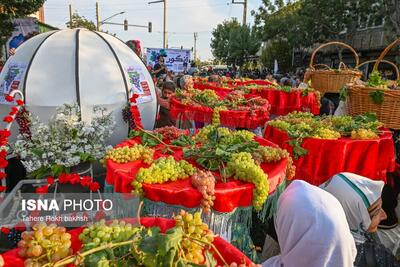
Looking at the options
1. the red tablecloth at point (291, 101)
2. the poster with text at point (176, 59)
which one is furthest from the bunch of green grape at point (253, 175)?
the poster with text at point (176, 59)

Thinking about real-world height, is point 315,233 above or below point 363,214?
above

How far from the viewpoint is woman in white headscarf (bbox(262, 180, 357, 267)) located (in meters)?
1.63

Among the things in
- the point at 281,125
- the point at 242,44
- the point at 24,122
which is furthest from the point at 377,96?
the point at 242,44

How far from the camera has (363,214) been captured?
7.48 feet

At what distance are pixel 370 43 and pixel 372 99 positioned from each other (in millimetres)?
22489

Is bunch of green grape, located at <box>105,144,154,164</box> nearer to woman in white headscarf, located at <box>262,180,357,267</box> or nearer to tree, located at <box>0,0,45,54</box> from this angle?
woman in white headscarf, located at <box>262,180,357,267</box>

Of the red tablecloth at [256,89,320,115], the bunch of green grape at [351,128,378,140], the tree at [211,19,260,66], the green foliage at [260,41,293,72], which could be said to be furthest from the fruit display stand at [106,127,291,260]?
Answer: the tree at [211,19,260,66]

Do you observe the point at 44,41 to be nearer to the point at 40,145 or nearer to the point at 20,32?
the point at 40,145

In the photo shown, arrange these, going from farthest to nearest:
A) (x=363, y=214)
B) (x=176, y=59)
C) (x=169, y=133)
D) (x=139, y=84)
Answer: (x=176, y=59) → (x=139, y=84) → (x=169, y=133) → (x=363, y=214)

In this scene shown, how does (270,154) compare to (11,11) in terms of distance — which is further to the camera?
(11,11)

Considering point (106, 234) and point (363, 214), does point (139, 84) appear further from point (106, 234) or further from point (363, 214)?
point (106, 234)

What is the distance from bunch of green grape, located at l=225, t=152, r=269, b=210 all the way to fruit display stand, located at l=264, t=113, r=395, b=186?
1.57 metres

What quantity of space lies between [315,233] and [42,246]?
4.03ft

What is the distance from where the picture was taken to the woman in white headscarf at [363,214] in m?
2.25
